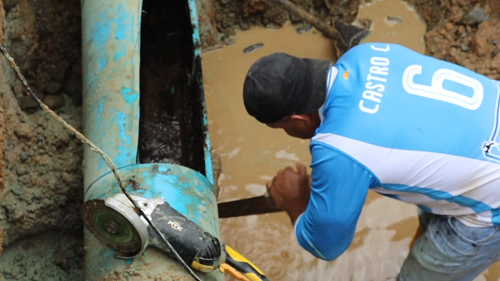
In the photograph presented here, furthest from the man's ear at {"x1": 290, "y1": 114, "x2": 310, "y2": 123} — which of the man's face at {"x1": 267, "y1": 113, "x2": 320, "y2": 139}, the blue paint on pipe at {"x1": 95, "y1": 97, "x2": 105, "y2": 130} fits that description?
the blue paint on pipe at {"x1": 95, "y1": 97, "x2": 105, "y2": 130}

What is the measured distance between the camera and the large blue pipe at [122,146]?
2.02 m

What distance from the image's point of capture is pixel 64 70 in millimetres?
3217

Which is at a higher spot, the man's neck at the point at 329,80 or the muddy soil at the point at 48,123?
the man's neck at the point at 329,80

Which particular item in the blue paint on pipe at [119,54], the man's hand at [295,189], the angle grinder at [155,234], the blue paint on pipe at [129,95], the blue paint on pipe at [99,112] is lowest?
the man's hand at [295,189]

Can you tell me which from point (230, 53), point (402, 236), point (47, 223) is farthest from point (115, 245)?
point (230, 53)

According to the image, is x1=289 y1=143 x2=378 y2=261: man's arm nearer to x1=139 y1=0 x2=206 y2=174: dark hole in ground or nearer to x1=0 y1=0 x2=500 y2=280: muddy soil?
x1=139 y1=0 x2=206 y2=174: dark hole in ground

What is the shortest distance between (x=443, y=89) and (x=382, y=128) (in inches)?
11.2

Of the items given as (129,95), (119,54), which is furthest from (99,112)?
(119,54)

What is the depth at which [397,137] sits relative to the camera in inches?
68.6

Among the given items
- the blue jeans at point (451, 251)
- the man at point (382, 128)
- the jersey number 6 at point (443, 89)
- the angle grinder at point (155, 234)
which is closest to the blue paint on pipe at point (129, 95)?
the angle grinder at point (155, 234)

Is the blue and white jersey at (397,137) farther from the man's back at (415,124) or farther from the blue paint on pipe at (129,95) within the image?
the blue paint on pipe at (129,95)

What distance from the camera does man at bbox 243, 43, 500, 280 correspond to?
1746 mm

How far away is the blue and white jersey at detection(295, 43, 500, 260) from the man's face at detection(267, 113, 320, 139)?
0.23 ft

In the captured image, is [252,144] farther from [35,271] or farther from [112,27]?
[35,271]
